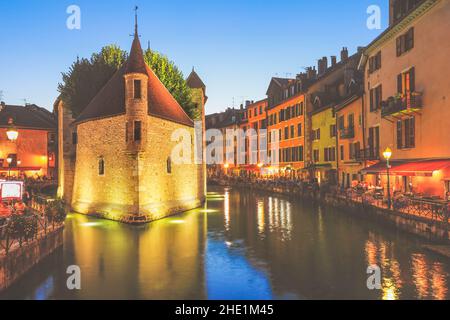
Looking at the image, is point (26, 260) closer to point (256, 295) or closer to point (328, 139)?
point (256, 295)

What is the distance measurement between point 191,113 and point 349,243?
24.7m

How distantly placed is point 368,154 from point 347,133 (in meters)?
5.29

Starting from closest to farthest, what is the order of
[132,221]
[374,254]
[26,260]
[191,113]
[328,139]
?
[26,260] < [374,254] < [132,221] < [191,113] < [328,139]

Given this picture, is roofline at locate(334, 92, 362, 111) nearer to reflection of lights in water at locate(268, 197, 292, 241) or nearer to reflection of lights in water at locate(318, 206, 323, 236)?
reflection of lights in water at locate(318, 206, 323, 236)

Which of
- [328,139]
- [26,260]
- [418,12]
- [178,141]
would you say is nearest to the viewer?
[26,260]

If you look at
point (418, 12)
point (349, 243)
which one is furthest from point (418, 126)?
point (349, 243)

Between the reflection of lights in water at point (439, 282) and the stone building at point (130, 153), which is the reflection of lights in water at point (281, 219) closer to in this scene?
the stone building at point (130, 153)

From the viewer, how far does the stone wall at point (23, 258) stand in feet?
38.6

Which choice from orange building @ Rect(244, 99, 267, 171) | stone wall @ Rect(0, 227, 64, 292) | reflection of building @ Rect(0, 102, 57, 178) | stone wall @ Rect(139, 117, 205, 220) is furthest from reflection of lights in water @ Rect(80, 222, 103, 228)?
orange building @ Rect(244, 99, 267, 171)

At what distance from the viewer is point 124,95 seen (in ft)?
93.3

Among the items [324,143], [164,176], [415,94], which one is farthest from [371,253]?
[324,143]

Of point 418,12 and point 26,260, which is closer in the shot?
point 26,260

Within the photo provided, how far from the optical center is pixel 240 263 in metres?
14.9
